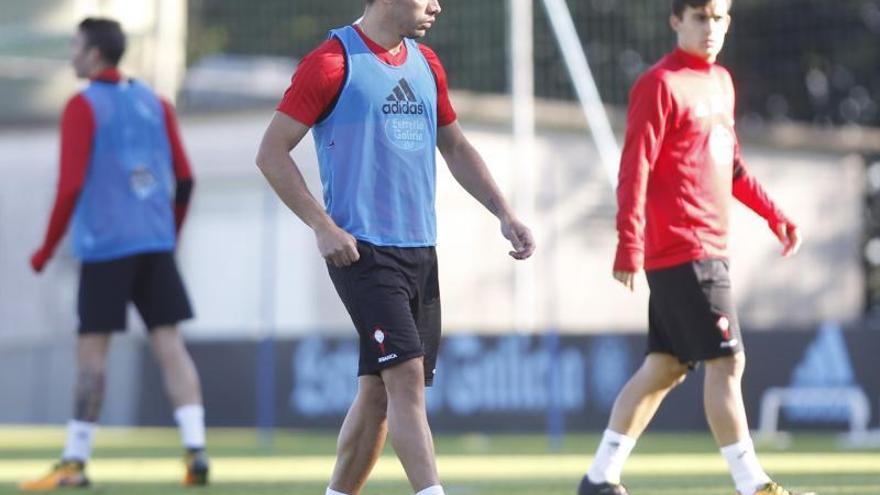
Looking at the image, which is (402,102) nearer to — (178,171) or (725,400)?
(725,400)

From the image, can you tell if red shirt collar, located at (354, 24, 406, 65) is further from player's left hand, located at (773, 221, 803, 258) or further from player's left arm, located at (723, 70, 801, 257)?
player's left hand, located at (773, 221, 803, 258)

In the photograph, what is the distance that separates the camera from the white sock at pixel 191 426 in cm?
902

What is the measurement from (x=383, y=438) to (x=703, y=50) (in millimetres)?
2024

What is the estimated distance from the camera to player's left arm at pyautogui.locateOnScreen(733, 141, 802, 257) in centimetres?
745

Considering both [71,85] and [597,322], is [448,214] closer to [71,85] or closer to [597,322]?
[597,322]

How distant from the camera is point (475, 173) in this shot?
6340mm

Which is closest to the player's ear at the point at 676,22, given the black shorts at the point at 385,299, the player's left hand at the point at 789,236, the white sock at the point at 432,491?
the player's left hand at the point at 789,236

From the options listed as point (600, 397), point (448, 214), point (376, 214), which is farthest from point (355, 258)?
point (448, 214)

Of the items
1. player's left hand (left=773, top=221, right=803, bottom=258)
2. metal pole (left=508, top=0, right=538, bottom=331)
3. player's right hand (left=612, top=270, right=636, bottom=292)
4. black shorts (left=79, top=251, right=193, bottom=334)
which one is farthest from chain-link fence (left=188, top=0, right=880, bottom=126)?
player's right hand (left=612, top=270, right=636, bottom=292)

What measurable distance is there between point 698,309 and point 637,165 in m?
0.57

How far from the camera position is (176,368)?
913 cm

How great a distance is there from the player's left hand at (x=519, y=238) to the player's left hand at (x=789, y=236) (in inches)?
66.5

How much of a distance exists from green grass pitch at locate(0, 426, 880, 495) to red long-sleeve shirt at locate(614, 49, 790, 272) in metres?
1.43

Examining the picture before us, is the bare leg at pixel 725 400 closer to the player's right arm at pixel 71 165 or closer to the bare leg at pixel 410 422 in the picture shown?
the bare leg at pixel 410 422
